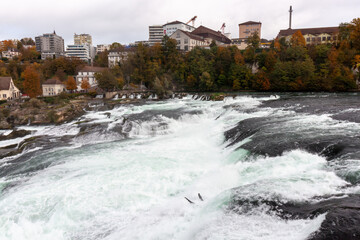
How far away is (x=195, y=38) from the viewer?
240 ft

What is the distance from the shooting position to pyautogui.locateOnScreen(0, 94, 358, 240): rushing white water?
6863 mm

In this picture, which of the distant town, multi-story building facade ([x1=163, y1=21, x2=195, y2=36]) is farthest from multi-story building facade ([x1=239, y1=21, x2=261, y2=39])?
multi-story building facade ([x1=163, y1=21, x2=195, y2=36])

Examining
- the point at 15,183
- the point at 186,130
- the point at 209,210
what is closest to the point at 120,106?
the point at 186,130

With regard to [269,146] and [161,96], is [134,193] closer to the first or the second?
[269,146]

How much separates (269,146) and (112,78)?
4242cm

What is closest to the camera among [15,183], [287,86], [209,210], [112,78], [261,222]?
[261,222]

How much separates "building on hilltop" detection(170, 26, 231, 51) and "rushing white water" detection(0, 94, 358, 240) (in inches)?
2394

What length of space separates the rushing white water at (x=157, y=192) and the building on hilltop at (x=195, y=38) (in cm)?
6081

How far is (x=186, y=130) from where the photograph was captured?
68.3 ft

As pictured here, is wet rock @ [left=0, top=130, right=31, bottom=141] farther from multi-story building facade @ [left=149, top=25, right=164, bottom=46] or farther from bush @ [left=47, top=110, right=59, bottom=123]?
multi-story building facade @ [left=149, top=25, right=164, bottom=46]

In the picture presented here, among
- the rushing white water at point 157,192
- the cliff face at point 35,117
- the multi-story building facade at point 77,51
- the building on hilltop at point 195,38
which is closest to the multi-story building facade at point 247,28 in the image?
the building on hilltop at point 195,38

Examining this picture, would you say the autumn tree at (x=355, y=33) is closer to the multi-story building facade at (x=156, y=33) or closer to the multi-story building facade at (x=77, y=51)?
the multi-story building facade at (x=156, y=33)

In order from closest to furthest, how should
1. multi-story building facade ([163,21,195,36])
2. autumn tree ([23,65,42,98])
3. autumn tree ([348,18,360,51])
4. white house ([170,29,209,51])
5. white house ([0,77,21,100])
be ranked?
autumn tree ([348,18,360,51])
autumn tree ([23,65,42,98])
white house ([0,77,21,100])
white house ([170,29,209,51])
multi-story building facade ([163,21,195,36])

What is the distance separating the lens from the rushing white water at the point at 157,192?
686cm
